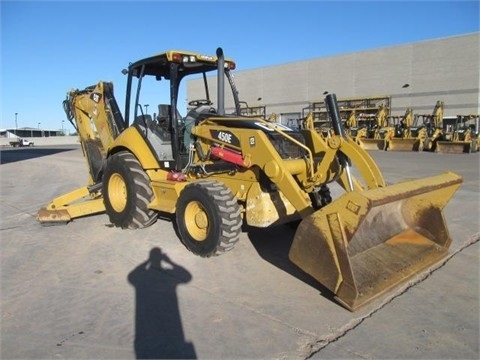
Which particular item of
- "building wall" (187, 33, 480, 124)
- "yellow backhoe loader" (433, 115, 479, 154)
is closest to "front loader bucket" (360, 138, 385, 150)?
"yellow backhoe loader" (433, 115, 479, 154)

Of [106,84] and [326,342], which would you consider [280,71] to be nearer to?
[106,84]

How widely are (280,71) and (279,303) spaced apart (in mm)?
44564

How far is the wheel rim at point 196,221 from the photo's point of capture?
5344 mm

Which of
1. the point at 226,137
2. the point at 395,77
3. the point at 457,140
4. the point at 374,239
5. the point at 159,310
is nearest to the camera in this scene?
the point at 159,310

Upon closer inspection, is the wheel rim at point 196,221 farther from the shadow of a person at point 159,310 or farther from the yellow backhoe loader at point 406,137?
the yellow backhoe loader at point 406,137

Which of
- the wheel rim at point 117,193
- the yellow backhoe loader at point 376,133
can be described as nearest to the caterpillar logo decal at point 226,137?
the wheel rim at point 117,193

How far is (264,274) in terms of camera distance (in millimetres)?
4758

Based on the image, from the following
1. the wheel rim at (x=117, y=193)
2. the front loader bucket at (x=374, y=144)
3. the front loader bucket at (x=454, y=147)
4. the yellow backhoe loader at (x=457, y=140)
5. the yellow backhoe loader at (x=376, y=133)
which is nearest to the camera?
the wheel rim at (x=117, y=193)

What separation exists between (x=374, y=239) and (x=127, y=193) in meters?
3.72

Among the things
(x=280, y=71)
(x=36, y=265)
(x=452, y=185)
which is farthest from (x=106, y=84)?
(x=280, y=71)

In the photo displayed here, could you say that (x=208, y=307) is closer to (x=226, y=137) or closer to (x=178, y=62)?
(x=226, y=137)

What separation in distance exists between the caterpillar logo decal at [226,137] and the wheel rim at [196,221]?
35.1 inches

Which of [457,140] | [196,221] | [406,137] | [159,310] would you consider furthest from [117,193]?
[406,137]

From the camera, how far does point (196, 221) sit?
5.44 meters
